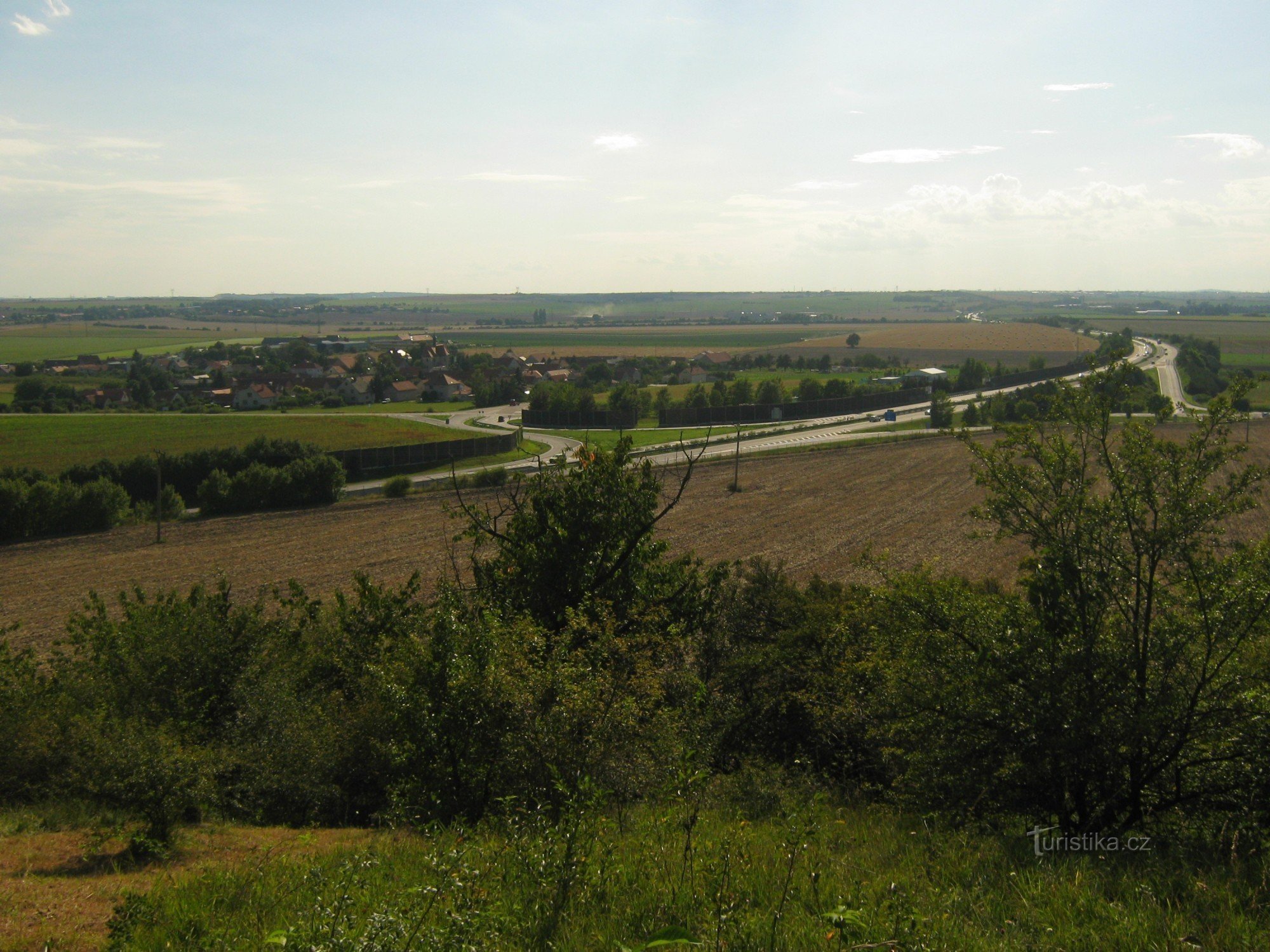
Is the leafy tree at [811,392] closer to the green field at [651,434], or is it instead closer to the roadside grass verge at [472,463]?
the green field at [651,434]

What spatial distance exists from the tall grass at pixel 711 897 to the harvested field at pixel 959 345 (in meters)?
105

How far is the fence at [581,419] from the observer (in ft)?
222

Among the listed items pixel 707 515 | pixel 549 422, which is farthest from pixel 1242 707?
pixel 549 422

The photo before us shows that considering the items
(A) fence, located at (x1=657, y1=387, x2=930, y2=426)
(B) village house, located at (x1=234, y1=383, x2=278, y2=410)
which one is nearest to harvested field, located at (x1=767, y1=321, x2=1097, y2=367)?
(A) fence, located at (x1=657, y1=387, x2=930, y2=426)

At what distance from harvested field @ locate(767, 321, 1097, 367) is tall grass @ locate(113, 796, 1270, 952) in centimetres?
10519

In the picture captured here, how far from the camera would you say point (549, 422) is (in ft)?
227

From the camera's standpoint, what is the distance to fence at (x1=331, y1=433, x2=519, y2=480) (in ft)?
159

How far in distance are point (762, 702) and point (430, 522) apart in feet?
88.5

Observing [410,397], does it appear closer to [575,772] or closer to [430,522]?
[430,522]

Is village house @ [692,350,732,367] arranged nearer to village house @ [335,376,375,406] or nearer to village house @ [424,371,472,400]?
village house @ [424,371,472,400]

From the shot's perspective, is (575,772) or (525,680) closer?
(575,772)

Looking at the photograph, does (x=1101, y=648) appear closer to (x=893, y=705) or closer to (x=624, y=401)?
(x=893, y=705)

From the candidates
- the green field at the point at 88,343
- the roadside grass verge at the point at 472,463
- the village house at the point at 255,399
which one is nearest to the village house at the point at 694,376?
the village house at the point at 255,399

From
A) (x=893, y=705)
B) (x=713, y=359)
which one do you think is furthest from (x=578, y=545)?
(x=713, y=359)
